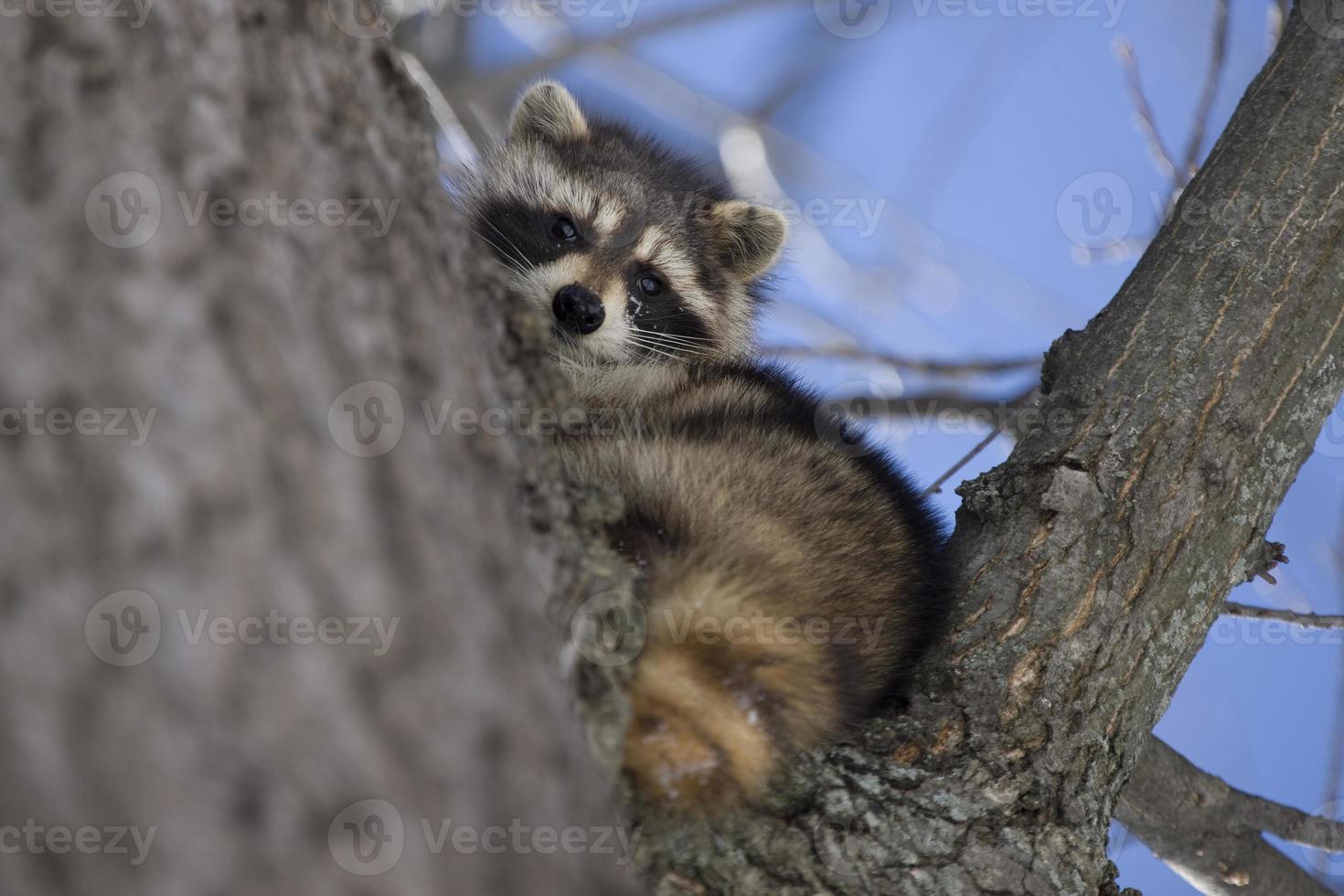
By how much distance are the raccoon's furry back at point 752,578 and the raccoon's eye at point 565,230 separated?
55.7 inches

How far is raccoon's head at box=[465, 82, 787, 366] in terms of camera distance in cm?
385

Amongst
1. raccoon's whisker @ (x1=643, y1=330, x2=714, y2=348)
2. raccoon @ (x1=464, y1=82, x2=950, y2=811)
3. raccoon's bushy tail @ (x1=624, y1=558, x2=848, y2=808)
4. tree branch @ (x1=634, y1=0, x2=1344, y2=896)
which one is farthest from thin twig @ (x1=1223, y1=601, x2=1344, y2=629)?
raccoon's whisker @ (x1=643, y1=330, x2=714, y2=348)

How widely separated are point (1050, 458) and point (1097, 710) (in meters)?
0.61

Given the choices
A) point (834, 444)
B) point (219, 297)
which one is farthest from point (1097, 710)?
point (219, 297)

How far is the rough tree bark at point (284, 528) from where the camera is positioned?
1.05m

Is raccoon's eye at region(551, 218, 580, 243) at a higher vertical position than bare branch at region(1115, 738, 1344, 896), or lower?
higher

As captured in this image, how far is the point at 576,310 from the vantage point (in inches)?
145

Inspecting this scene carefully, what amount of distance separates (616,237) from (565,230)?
7.7 inches

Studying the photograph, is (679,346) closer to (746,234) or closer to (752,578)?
(746,234)

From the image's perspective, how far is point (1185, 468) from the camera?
2.63 meters

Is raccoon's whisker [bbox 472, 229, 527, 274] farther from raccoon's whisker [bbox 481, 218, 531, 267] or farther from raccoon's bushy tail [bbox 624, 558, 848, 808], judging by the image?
raccoon's bushy tail [bbox 624, 558, 848, 808]

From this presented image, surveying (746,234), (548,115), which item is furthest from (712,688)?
(548,115)

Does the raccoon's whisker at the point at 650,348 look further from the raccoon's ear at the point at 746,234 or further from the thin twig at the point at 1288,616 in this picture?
the thin twig at the point at 1288,616

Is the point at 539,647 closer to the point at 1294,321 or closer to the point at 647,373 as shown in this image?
the point at 647,373
